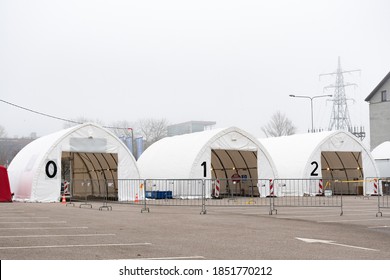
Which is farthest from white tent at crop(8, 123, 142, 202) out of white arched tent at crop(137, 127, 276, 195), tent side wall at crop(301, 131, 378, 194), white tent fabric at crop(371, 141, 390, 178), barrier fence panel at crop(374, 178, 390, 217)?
white tent fabric at crop(371, 141, 390, 178)

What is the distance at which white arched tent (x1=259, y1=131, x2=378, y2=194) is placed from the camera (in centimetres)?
3950

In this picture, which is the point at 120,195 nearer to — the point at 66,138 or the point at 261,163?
the point at 66,138

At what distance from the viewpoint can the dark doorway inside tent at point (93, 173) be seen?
37031mm

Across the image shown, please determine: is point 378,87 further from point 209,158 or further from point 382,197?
point 209,158

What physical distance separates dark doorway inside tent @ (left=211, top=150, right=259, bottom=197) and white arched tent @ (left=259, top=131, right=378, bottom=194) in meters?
2.10

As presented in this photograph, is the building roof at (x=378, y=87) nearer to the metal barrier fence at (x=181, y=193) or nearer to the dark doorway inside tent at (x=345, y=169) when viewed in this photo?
the dark doorway inside tent at (x=345, y=169)

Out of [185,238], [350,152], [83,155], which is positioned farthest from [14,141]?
[185,238]

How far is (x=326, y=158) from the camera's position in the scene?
46.3 meters

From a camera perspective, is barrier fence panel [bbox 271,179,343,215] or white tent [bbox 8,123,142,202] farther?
white tent [bbox 8,123,142,202]

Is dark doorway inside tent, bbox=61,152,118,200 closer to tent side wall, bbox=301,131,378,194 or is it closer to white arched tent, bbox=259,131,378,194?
white arched tent, bbox=259,131,378,194

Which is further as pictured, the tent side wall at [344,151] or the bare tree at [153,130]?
the bare tree at [153,130]

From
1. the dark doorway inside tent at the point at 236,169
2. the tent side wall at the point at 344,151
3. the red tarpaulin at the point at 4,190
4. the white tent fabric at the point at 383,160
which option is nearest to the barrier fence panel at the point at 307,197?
the tent side wall at the point at 344,151

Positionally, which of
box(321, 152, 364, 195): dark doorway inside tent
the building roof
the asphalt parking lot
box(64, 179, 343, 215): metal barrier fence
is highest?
the building roof

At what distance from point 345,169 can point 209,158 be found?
14.2 metres
